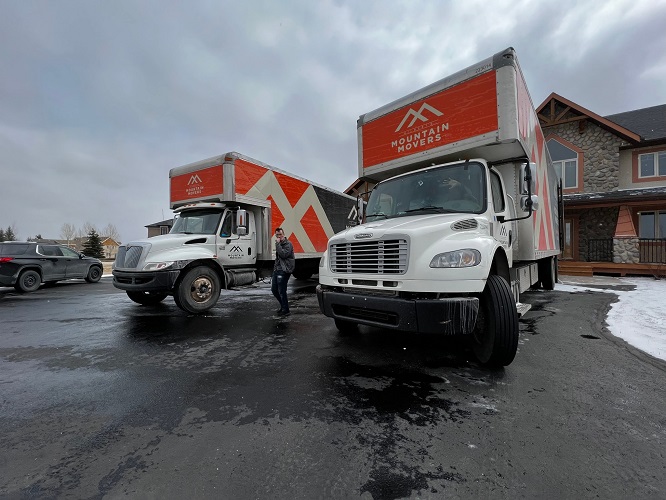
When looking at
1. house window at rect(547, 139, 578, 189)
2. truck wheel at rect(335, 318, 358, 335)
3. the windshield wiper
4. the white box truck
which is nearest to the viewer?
the white box truck

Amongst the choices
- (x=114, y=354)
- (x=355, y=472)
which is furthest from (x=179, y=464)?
(x=114, y=354)

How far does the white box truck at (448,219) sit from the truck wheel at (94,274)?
14069 millimetres

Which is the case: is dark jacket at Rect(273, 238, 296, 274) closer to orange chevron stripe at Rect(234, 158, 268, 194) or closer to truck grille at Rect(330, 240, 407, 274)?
orange chevron stripe at Rect(234, 158, 268, 194)

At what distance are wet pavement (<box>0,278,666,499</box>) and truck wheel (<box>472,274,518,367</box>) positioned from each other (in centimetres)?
22

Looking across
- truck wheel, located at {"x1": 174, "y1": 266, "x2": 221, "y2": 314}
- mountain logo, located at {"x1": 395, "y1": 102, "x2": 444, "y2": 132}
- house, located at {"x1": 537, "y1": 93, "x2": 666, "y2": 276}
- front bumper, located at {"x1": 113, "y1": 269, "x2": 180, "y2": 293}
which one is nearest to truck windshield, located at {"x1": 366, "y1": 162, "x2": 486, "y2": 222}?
mountain logo, located at {"x1": 395, "y1": 102, "x2": 444, "y2": 132}

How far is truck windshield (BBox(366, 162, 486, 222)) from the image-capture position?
396cm

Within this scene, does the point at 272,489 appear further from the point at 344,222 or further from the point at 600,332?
the point at 344,222

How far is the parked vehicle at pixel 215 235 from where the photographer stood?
6285 millimetres

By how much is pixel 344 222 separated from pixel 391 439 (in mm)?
9977

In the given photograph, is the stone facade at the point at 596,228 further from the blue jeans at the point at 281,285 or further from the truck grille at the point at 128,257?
the truck grille at the point at 128,257

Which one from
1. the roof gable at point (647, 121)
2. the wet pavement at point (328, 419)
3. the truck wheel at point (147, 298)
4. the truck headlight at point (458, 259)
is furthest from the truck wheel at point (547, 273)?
the roof gable at point (647, 121)

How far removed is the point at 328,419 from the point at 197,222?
20.3 feet

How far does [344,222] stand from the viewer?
11883mm

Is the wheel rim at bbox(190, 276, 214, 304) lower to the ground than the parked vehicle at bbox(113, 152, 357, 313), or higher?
lower
